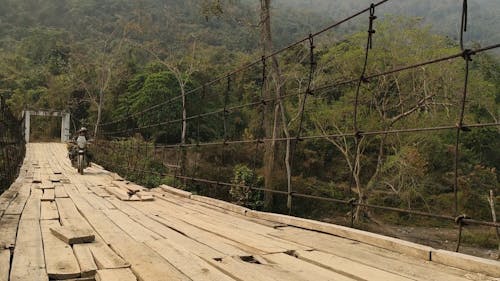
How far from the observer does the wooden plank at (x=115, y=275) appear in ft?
4.98

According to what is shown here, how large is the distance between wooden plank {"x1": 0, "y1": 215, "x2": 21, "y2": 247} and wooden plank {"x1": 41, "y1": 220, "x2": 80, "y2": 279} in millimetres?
139

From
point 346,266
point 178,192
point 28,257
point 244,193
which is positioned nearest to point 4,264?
point 28,257

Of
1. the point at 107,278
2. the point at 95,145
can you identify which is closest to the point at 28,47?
the point at 95,145

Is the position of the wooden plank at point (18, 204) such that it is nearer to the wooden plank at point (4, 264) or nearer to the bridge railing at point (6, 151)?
the bridge railing at point (6, 151)

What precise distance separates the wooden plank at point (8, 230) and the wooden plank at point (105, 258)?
1.20ft

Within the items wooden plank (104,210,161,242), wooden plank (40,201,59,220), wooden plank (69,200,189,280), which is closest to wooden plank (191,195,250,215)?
wooden plank (104,210,161,242)

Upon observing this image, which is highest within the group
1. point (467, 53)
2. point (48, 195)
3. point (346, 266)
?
point (467, 53)

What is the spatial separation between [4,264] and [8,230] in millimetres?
797

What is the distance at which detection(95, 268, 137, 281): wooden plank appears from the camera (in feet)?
4.98

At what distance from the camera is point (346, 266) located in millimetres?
1679

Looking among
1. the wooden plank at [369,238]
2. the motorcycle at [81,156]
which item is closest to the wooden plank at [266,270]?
the wooden plank at [369,238]

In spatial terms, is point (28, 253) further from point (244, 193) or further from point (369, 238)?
point (244, 193)

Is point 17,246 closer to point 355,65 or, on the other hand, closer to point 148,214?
point 148,214

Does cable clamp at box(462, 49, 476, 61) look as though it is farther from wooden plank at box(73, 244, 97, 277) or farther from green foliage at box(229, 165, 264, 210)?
green foliage at box(229, 165, 264, 210)
